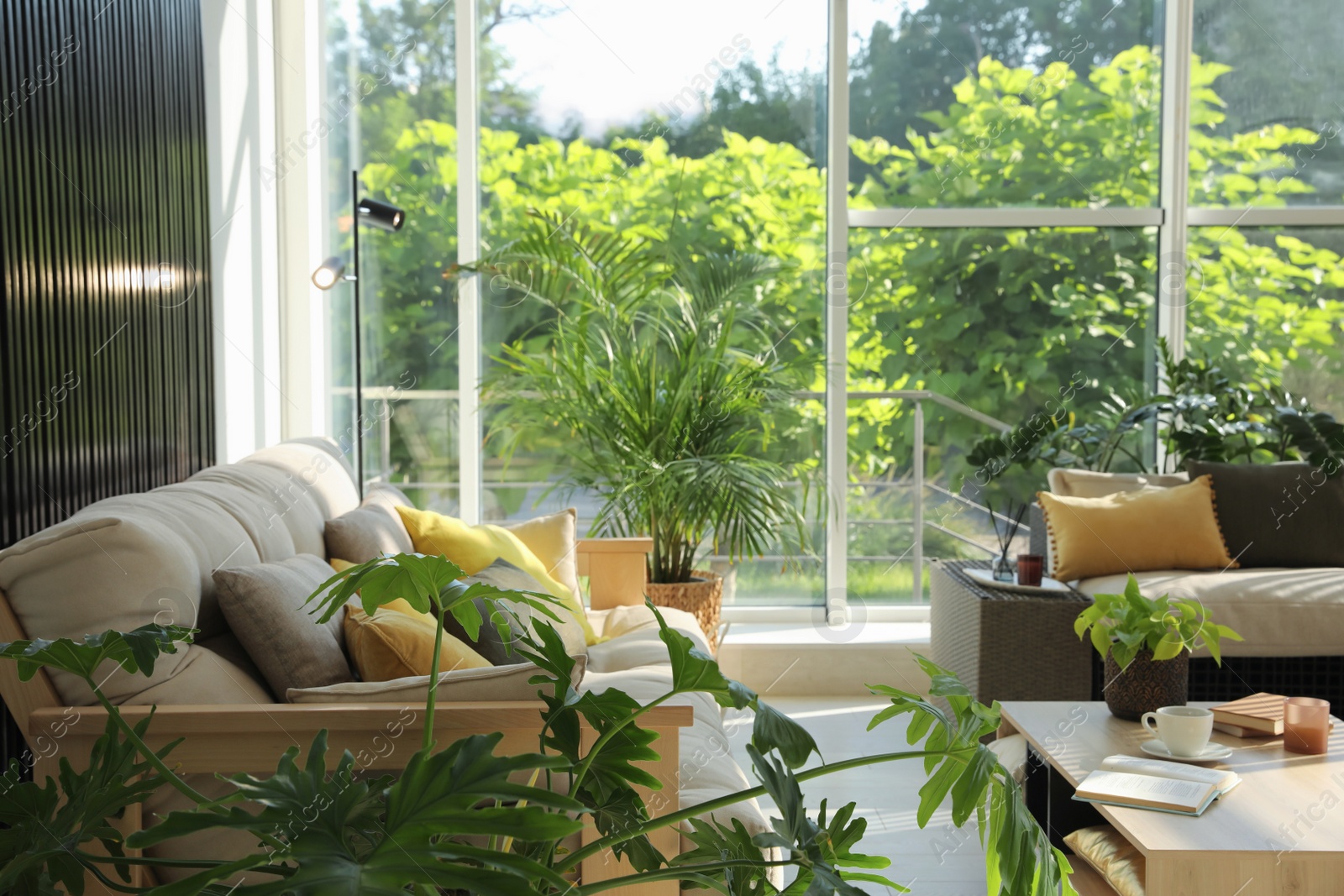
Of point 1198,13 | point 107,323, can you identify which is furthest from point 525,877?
point 1198,13

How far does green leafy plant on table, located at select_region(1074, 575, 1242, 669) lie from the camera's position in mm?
2232

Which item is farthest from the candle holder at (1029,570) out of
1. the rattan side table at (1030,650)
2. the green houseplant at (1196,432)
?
the green houseplant at (1196,432)

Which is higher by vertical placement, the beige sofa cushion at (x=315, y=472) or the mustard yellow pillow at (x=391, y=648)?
the beige sofa cushion at (x=315, y=472)

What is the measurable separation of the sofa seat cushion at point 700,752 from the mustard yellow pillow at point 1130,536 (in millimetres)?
1665

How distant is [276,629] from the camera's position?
1787mm

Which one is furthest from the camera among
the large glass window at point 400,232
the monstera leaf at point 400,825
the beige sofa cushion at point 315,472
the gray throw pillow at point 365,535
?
the large glass window at point 400,232

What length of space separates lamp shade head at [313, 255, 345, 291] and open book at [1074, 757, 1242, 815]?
2617 millimetres

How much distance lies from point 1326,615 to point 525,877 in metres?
3.18

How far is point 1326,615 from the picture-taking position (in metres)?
3.21

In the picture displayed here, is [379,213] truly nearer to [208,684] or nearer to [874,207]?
[874,207]

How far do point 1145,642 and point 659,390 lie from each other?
6.51ft

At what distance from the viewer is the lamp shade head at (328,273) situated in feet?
11.3

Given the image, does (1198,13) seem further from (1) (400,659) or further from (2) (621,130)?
(1) (400,659)

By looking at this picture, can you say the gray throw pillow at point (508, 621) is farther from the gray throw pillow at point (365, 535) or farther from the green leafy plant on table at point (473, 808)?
the green leafy plant on table at point (473, 808)
